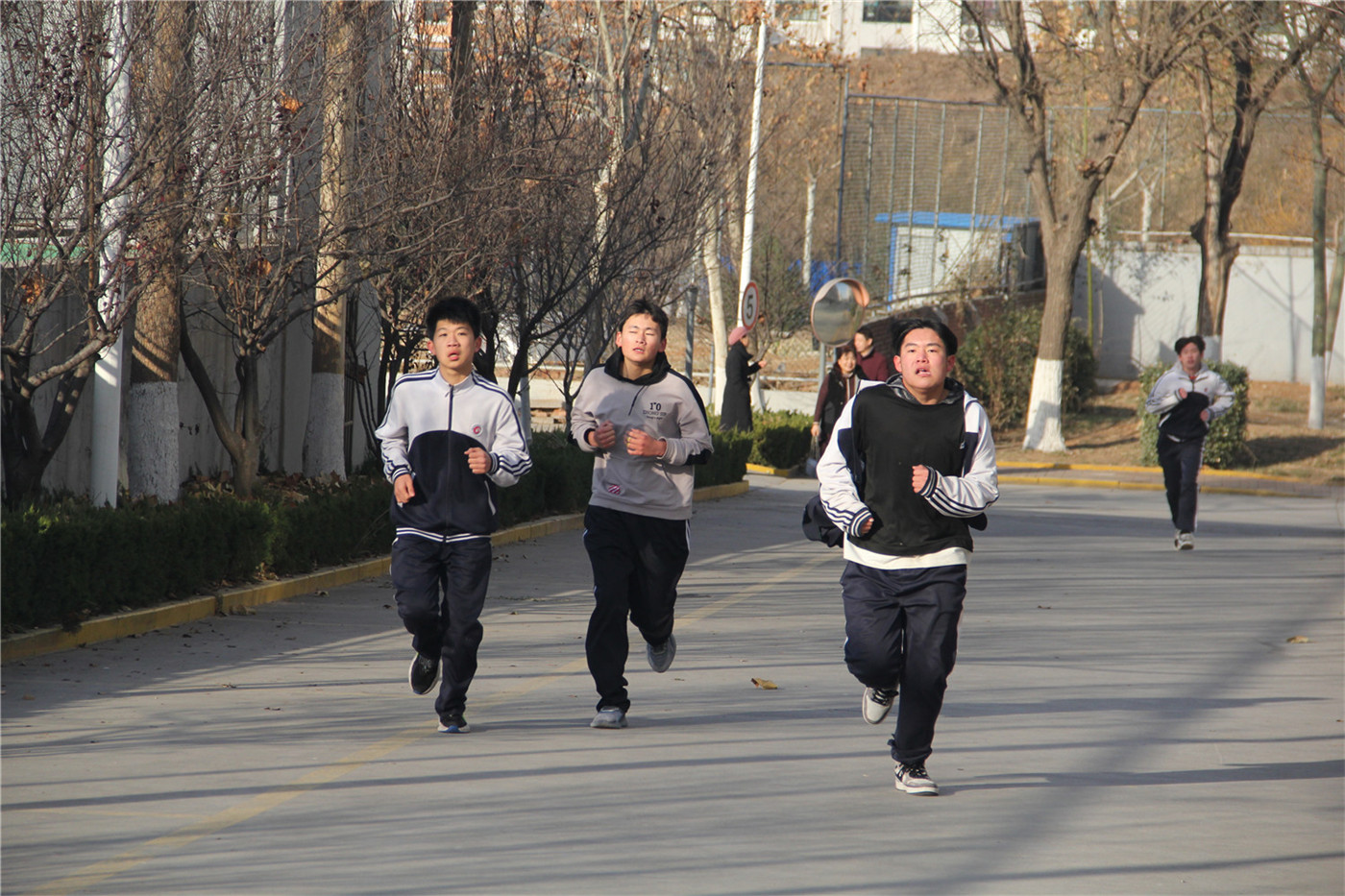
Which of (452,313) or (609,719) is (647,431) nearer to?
(452,313)

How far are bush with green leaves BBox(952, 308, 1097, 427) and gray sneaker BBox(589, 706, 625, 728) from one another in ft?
86.3

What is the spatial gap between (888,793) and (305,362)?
1017 centimetres

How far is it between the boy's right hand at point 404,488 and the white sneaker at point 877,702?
6.92 feet

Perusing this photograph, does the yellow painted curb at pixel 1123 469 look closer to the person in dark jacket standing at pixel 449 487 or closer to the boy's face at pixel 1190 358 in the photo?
the boy's face at pixel 1190 358

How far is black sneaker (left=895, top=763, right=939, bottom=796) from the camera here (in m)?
5.85

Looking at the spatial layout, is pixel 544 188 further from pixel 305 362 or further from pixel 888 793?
pixel 888 793

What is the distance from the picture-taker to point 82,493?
11.0 metres

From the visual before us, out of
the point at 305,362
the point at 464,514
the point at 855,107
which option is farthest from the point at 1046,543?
the point at 855,107

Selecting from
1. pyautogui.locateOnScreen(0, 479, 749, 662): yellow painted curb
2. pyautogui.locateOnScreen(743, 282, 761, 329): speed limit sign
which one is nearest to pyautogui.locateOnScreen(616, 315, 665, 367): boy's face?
pyautogui.locateOnScreen(0, 479, 749, 662): yellow painted curb

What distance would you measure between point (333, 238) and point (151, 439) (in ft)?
6.47

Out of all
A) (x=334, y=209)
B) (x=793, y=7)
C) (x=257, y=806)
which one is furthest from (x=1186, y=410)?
(x=793, y=7)

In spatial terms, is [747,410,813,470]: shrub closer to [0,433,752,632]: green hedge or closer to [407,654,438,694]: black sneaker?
[0,433,752,632]: green hedge

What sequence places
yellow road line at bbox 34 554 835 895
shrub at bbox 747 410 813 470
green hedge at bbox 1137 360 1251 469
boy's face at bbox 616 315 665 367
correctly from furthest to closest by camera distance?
green hedge at bbox 1137 360 1251 469 → shrub at bbox 747 410 813 470 → boy's face at bbox 616 315 665 367 → yellow road line at bbox 34 554 835 895

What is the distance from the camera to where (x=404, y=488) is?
262 inches
